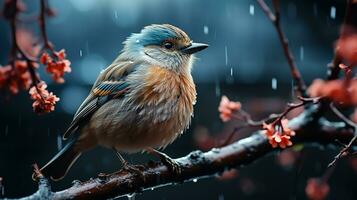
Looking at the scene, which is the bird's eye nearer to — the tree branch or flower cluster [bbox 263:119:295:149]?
the tree branch

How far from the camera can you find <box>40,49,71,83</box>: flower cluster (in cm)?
201

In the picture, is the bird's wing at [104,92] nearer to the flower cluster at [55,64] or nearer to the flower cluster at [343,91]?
the flower cluster at [55,64]

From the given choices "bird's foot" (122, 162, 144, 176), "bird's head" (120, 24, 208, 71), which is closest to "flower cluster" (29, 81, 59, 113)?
"bird's foot" (122, 162, 144, 176)

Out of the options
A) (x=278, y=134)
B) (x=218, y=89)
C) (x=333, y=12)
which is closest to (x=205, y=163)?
(x=278, y=134)

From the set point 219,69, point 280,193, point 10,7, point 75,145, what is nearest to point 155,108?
point 75,145

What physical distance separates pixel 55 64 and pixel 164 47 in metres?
1.93

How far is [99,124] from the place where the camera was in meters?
3.51

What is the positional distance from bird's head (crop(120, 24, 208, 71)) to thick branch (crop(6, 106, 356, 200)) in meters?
0.91

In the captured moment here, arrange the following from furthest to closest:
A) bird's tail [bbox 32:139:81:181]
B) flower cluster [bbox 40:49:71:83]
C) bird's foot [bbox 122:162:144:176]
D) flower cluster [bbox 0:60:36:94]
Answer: bird's tail [bbox 32:139:81:181] < bird's foot [bbox 122:162:144:176] < flower cluster [bbox 40:49:71:83] < flower cluster [bbox 0:60:36:94]

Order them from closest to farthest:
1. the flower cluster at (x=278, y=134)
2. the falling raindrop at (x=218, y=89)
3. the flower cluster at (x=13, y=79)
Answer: the flower cluster at (x=13, y=79)
the flower cluster at (x=278, y=134)
the falling raindrop at (x=218, y=89)

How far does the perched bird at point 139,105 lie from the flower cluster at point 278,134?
0.95 m

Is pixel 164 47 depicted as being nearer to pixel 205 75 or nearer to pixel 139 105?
pixel 139 105

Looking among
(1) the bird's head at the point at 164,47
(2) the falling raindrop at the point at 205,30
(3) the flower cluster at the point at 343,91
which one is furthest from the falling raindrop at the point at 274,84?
(3) the flower cluster at the point at 343,91

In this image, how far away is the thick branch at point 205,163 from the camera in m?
2.68
